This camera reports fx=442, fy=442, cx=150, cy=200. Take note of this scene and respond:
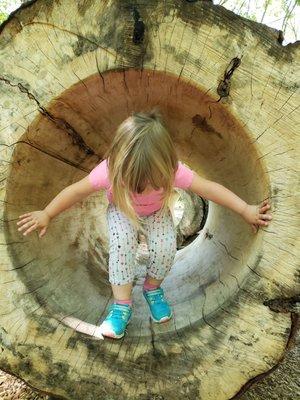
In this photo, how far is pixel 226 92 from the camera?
5.43ft

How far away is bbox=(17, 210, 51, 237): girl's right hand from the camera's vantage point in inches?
70.9

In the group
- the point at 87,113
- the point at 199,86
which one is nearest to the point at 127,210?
the point at 87,113

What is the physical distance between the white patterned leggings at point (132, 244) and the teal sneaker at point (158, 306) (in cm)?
8

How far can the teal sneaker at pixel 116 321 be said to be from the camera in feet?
5.96

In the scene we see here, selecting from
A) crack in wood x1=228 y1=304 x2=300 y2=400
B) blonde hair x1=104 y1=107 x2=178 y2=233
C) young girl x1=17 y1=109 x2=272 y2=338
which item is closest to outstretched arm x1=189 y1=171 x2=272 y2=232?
young girl x1=17 y1=109 x2=272 y2=338

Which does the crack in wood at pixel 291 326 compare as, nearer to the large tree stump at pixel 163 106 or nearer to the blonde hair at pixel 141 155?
the large tree stump at pixel 163 106

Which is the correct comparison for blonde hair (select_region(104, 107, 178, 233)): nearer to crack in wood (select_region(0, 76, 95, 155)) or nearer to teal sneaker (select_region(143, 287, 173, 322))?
crack in wood (select_region(0, 76, 95, 155))

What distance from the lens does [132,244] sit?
1.95m

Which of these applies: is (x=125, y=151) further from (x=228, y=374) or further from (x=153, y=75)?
(x=228, y=374)

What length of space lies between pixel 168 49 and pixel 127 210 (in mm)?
673

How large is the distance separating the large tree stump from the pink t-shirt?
231 millimetres

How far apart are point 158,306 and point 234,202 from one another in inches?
23.7

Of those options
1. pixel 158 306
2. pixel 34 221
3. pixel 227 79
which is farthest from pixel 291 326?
pixel 34 221

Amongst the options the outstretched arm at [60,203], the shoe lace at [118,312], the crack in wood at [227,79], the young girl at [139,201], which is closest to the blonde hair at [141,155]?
the young girl at [139,201]
